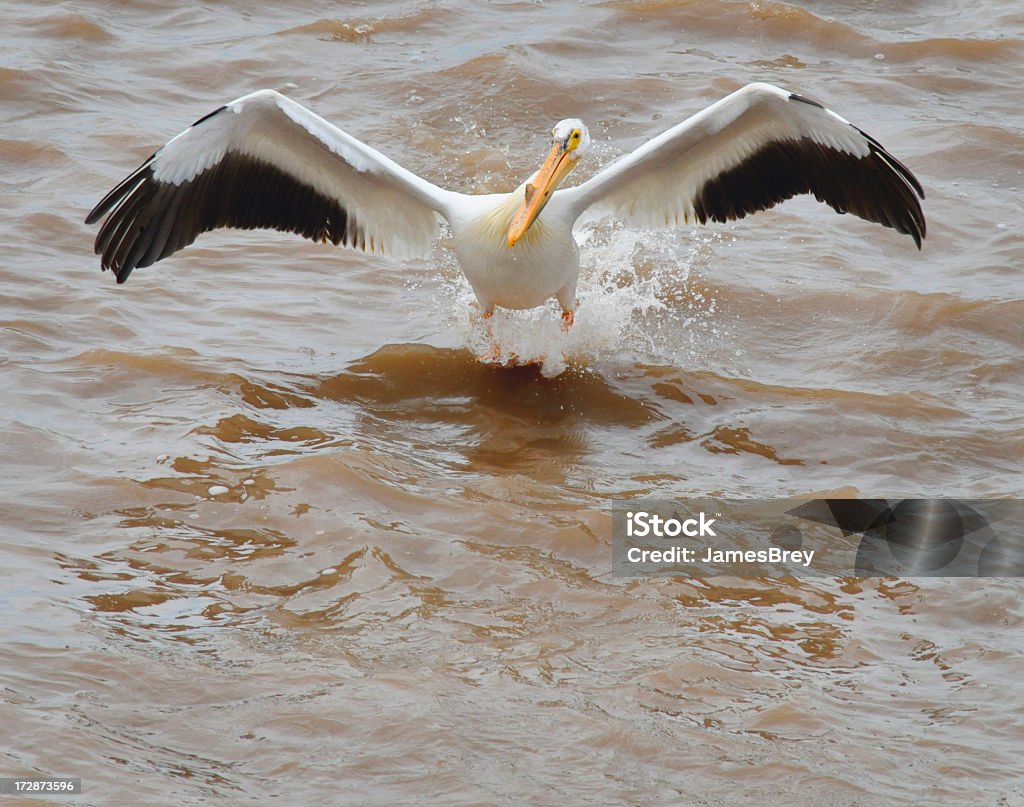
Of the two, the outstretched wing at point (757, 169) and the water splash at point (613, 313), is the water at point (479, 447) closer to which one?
the water splash at point (613, 313)

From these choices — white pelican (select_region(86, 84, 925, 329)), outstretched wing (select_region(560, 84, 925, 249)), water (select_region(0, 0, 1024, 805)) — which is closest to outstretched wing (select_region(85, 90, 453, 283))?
white pelican (select_region(86, 84, 925, 329))

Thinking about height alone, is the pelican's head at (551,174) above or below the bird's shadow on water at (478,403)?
above

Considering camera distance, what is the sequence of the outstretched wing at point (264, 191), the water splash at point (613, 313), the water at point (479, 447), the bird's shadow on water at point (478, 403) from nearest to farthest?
the water at point (479, 447) < the outstretched wing at point (264, 191) < the bird's shadow on water at point (478, 403) < the water splash at point (613, 313)

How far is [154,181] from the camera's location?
5.88 metres

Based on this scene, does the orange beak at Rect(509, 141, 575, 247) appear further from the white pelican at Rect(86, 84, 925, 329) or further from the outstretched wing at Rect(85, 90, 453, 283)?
the outstretched wing at Rect(85, 90, 453, 283)

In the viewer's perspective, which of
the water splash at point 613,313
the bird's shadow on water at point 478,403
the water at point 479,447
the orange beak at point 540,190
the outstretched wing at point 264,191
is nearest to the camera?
the water at point 479,447

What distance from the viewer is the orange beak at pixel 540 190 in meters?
5.74

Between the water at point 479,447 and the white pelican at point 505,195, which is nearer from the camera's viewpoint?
the water at point 479,447

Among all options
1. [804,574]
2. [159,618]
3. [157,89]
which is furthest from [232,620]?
[157,89]

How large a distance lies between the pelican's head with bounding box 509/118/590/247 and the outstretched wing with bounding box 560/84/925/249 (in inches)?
13.2

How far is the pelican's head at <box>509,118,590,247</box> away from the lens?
5.75 m

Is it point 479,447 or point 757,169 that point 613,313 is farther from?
point 479,447

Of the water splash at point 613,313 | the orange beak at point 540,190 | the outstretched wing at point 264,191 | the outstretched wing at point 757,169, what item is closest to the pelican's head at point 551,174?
the orange beak at point 540,190

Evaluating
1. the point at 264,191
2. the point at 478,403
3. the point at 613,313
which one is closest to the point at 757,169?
the point at 613,313
